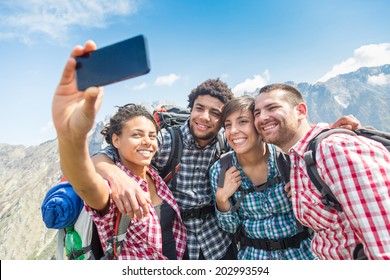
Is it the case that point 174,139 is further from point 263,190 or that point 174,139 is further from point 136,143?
point 263,190

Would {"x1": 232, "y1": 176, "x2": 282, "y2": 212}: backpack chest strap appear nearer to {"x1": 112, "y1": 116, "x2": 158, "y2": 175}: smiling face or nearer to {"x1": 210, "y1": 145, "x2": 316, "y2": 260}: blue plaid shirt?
{"x1": 210, "y1": 145, "x2": 316, "y2": 260}: blue plaid shirt

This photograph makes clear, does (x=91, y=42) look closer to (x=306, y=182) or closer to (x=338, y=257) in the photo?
(x=306, y=182)

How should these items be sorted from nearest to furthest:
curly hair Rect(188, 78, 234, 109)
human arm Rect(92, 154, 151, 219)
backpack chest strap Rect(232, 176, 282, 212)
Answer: human arm Rect(92, 154, 151, 219), backpack chest strap Rect(232, 176, 282, 212), curly hair Rect(188, 78, 234, 109)

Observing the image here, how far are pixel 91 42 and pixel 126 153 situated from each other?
2.59 meters

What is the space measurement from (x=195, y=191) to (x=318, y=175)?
2.55 metres

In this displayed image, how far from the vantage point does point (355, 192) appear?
2932mm

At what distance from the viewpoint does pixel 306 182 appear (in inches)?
142

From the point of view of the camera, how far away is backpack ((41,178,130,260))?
13.3ft

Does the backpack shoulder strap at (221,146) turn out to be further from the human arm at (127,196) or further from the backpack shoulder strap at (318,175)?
the backpack shoulder strap at (318,175)

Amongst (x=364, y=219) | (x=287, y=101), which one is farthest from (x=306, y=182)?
(x=287, y=101)

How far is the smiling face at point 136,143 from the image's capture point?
4.73 metres

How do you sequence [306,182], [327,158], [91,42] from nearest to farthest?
[91,42] → [327,158] → [306,182]

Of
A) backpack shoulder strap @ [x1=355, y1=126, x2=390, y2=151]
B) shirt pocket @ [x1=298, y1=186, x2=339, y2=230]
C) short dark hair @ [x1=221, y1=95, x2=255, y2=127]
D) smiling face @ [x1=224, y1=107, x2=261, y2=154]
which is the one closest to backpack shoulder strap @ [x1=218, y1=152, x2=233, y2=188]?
Answer: smiling face @ [x1=224, y1=107, x2=261, y2=154]

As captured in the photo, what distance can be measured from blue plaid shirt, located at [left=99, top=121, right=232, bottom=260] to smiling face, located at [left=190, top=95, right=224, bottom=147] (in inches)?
6.1
